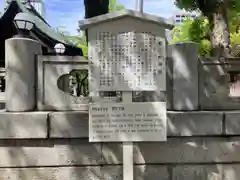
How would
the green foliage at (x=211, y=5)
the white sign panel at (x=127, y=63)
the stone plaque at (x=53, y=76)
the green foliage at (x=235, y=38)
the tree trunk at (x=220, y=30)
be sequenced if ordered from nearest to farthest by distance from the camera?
1. the white sign panel at (x=127, y=63)
2. the stone plaque at (x=53, y=76)
3. the green foliage at (x=211, y=5)
4. the tree trunk at (x=220, y=30)
5. the green foliage at (x=235, y=38)

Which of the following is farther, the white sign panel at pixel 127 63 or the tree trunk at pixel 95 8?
the tree trunk at pixel 95 8

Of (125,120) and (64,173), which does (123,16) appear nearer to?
(125,120)

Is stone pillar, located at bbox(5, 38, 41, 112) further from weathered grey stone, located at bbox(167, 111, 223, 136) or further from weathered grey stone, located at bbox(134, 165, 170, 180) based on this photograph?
weathered grey stone, located at bbox(167, 111, 223, 136)

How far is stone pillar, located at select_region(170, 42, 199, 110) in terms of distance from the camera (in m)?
4.55

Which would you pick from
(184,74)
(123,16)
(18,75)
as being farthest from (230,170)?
(18,75)

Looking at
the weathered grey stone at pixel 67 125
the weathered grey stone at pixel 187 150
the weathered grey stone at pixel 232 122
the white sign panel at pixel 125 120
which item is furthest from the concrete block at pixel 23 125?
the weathered grey stone at pixel 232 122

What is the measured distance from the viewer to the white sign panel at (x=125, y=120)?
393 centimetres

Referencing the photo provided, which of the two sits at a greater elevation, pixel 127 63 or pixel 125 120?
pixel 127 63

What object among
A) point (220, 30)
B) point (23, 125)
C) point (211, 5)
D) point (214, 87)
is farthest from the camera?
point (220, 30)

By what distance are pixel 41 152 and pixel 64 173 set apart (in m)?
0.40

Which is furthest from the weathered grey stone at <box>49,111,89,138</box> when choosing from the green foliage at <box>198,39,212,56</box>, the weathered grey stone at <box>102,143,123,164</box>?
the green foliage at <box>198,39,212,56</box>

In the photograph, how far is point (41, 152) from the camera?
14.5ft

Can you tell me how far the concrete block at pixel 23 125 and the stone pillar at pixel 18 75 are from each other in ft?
0.40

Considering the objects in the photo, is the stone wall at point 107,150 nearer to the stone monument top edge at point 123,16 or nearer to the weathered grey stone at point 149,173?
the weathered grey stone at point 149,173
